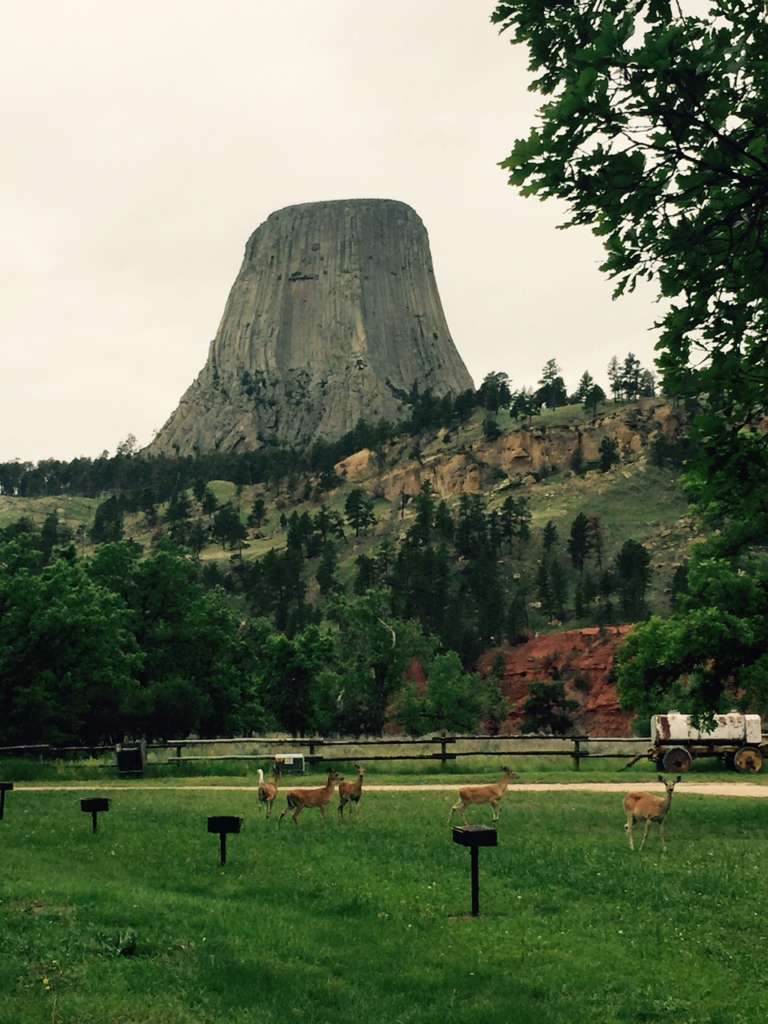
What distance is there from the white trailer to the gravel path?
4.95 meters

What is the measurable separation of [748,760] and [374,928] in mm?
31454

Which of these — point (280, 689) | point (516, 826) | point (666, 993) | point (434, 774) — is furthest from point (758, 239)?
point (280, 689)

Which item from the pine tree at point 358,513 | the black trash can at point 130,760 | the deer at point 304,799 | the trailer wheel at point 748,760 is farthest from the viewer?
the pine tree at point 358,513

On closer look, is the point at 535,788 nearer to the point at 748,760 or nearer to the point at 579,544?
the point at 748,760

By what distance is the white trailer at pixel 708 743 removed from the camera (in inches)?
1576

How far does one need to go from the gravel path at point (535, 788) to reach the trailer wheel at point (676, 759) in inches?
190

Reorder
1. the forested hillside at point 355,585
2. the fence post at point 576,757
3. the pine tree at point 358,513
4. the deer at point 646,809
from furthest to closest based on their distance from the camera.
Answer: the pine tree at point 358,513, the forested hillside at point 355,585, the fence post at point 576,757, the deer at point 646,809

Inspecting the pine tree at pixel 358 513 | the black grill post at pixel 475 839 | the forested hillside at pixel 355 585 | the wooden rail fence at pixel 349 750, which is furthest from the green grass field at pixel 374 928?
the pine tree at pixel 358 513

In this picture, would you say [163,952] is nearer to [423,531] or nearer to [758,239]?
[758,239]

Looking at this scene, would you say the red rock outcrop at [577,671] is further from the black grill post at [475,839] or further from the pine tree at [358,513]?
the black grill post at [475,839]

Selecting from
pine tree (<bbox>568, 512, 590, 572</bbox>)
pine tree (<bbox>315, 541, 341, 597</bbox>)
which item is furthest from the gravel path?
pine tree (<bbox>568, 512, 590, 572</bbox>)

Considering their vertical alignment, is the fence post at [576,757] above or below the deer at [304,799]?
below

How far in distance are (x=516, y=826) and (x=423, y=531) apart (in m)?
120

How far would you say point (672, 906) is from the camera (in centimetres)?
1403
